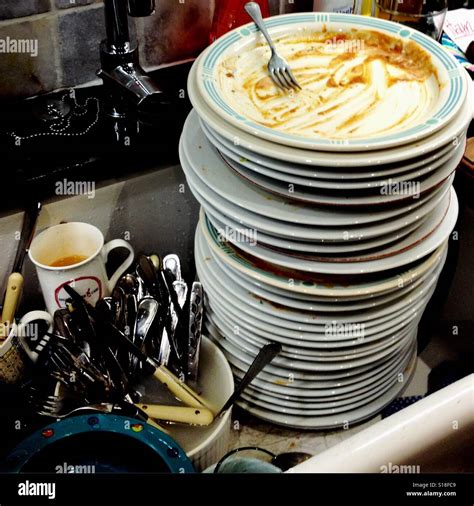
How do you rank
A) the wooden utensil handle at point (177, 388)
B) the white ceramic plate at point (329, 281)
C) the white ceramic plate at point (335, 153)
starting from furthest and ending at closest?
the wooden utensil handle at point (177, 388)
the white ceramic plate at point (329, 281)
the white ceramic plate at point (335, 153)

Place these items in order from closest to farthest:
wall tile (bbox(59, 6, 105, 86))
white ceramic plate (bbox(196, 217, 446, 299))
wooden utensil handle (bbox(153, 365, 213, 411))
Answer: white ceramic plate (bbox(196, 217, 446, 299)) → wooden utensil handle (bbox(153, 365, 213, 411)) → wall tile (bbox(59, 6, 105, 86))

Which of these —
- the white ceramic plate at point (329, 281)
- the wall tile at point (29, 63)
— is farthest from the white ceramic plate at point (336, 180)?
the wall tile at point (29, 63)

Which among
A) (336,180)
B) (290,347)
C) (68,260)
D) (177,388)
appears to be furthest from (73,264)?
(336,180)

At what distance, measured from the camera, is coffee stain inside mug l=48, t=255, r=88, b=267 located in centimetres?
104

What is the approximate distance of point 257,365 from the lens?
0.94m

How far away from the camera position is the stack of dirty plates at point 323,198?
765 mm

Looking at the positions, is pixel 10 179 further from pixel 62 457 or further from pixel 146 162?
pixel 62 457

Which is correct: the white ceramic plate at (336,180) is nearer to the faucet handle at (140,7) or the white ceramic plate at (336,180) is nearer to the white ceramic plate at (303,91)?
the white ceramic plate at (303,91)

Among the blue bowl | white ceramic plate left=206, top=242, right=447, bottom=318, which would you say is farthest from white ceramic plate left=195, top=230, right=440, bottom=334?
the blue bowl

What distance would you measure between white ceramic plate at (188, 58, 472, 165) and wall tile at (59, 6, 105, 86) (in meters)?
0.39

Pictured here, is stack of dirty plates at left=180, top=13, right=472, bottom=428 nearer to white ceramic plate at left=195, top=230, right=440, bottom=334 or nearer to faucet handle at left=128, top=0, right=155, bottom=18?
white ceramic plate at left=195, top=230, right=440, bottom=334

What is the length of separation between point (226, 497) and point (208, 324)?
50cm

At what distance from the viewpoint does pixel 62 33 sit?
105cm

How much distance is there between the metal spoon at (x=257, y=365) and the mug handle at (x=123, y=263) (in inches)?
10.7
